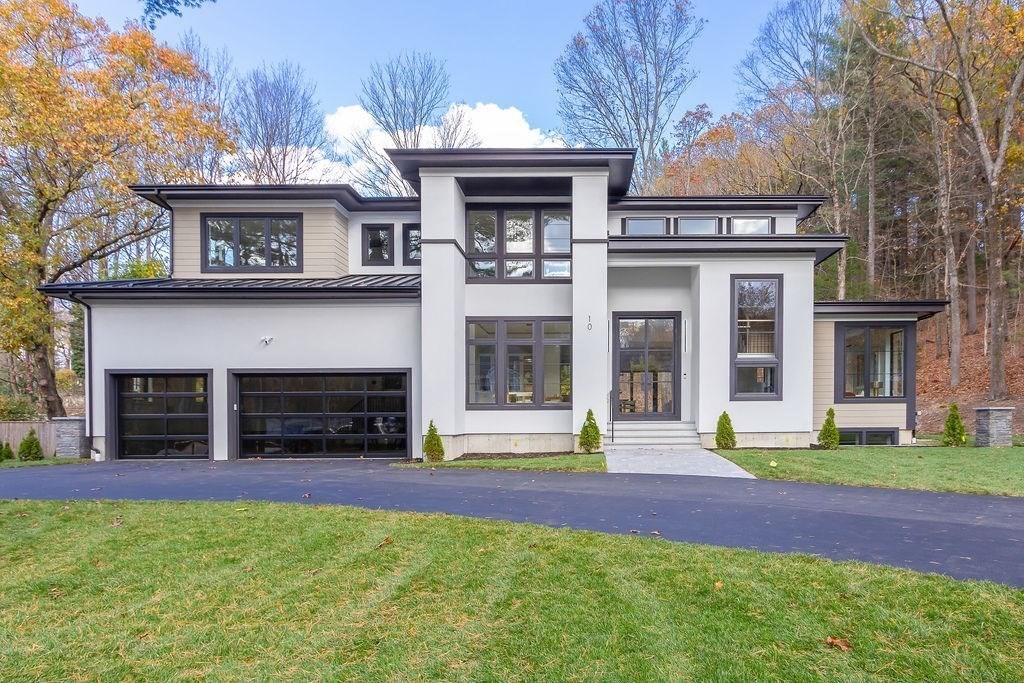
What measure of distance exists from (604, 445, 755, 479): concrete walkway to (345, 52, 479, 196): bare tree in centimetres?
1710

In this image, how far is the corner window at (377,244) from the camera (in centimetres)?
1381

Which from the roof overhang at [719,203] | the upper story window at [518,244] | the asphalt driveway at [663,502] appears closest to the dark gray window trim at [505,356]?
the upper story window at [518,244]

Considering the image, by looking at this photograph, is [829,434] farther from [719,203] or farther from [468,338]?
[468,338]

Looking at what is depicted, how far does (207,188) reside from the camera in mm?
12602

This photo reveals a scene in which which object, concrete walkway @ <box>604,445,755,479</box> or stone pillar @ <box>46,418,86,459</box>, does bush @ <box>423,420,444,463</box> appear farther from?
stone pillar @ <box>46,418,86,459</box>

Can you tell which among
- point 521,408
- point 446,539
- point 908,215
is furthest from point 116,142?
point 908,215

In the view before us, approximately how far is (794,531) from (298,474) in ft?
25.7

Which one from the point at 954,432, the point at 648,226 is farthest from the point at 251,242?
the point at 954,432

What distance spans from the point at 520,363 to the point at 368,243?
5430mm

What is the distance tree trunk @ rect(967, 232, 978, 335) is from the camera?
21359 millimetres

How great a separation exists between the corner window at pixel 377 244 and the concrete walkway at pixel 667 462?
24.8 feet

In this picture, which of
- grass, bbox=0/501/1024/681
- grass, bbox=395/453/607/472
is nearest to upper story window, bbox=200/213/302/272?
grass, bbox=395/453/607/472

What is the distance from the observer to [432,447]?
1092cm

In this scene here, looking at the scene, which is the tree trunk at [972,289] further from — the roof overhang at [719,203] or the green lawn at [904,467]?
the green lawn at [904,467]
